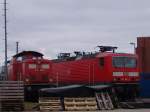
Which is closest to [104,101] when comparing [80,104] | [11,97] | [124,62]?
[80,104]

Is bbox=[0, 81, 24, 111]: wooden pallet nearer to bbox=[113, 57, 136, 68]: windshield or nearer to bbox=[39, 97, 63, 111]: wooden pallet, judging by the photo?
bbox=[39, 97, 63, 111]: wooden pallet

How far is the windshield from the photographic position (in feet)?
113

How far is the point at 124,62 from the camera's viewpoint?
34812 mm

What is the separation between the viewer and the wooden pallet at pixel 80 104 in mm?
27906

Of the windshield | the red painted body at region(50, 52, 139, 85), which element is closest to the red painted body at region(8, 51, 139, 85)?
the red painted body at region(50, 52, 139, 85)

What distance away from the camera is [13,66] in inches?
1441

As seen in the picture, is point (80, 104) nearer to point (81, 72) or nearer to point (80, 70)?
point (81, 72)

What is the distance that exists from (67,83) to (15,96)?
12.1 m

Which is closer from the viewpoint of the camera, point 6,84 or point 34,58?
point 6,84

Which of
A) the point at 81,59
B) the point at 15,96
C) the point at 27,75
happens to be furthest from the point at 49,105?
the point at 81,59

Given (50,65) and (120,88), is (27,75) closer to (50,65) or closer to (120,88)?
(50,65)

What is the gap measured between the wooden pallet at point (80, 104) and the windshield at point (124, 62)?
6.44 metres

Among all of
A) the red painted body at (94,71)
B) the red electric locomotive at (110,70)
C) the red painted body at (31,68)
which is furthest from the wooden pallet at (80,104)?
the red painted body at (31,68)

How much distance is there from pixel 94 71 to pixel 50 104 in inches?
347
